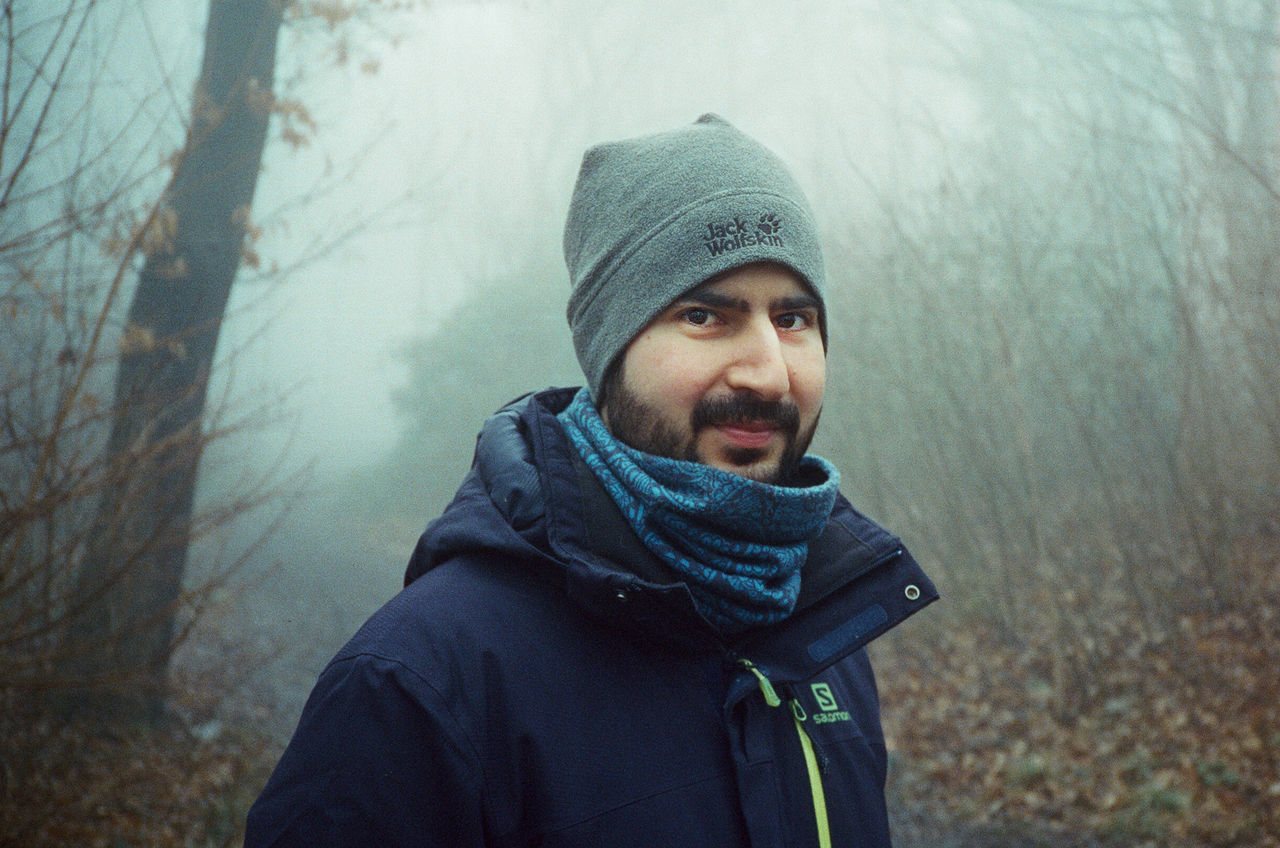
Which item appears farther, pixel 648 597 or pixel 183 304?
pixel 183 304

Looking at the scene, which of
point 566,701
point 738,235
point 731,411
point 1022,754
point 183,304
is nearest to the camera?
point 566,701

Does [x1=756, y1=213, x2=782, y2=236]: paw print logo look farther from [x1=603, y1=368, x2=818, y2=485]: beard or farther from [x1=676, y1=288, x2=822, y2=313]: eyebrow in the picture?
[x1=603, y1=368, x2=818, y2=485]: beard

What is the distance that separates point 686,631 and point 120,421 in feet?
11.6

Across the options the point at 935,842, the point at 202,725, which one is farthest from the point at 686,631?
the point at 202,725

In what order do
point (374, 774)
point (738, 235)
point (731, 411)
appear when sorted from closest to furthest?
1. point (374, 774)
2. point (731, 411)
3. point (738, 235)

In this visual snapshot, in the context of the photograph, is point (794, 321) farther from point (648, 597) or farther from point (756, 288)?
point (648, 597)

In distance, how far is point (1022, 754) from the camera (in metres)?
4.72

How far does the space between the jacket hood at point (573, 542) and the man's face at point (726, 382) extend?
15cm

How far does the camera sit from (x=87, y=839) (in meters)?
3.71

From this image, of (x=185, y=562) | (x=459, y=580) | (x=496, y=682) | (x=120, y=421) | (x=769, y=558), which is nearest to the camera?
(x=496, y=682)

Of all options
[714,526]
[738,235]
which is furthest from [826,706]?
[738,235]

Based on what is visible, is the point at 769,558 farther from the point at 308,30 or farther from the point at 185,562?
the point at 308,30

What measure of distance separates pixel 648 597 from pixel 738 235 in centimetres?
68

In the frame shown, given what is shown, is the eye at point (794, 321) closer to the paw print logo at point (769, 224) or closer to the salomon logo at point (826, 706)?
the paw print logo at point (769, 224)
